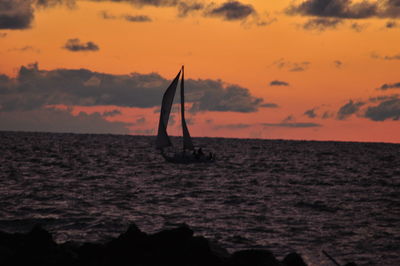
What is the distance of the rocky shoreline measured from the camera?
52.1 ft

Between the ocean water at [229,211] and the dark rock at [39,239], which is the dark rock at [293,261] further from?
the dark rock at [39,239]

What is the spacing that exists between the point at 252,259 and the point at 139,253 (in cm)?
327

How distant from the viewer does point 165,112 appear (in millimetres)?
69500

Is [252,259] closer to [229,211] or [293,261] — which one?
[293,261]

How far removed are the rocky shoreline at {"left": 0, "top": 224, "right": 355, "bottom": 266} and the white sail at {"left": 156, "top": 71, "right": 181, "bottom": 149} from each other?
50.6 m

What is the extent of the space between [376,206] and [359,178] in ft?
93.8

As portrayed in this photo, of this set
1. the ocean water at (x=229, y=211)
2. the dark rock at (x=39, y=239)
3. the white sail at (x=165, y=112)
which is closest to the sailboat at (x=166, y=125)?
the white sail at (x=165, y=112)

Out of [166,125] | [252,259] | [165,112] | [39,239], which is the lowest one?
[252,259]

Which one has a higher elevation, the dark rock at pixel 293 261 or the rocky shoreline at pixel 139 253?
the rocky shoreline at pixel 139 253

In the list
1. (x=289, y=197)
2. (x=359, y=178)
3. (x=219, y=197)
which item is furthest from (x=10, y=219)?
(x=359, y=178)

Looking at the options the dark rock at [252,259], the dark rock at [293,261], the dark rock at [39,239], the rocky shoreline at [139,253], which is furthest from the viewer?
the dark rock at [293,261]

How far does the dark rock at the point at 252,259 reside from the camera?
16047 mm

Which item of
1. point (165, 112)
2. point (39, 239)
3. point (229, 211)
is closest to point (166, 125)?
point (165, 112)

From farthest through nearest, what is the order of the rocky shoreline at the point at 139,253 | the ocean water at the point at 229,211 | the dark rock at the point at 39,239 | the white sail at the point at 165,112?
1. the white sail at the point at 165,112
2. the ocean water at the point at 229,211
3. the dark rock at the point at 39,239
4. the rocky shoreline at the point at 139,253
